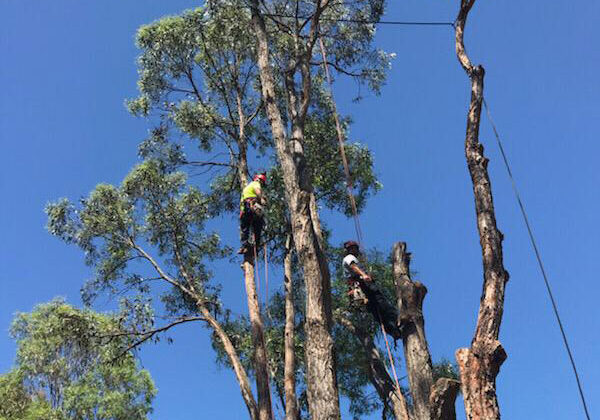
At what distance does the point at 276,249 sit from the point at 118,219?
3070mm

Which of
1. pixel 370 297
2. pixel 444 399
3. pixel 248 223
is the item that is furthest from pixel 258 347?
pixel 444 399

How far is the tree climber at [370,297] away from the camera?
6648 millimetres

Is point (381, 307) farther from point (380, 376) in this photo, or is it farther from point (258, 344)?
point (258, 344)

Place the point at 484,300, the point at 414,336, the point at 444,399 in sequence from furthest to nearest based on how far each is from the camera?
the point at 414,336, the point at 484,300, the point at 444,399

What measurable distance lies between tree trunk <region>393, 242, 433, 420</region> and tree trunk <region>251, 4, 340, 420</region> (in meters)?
0.76

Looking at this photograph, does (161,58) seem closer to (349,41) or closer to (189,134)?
(189,134)

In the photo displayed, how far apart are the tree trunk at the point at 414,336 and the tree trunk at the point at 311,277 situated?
0.76m

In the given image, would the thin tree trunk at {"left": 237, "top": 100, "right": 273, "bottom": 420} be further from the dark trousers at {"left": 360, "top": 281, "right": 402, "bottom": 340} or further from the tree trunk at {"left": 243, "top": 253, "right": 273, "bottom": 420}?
the dark trousers at {"left": 360, "top": 281, "right": 402, "bottom": 340}

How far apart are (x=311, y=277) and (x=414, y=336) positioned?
3.83 feet

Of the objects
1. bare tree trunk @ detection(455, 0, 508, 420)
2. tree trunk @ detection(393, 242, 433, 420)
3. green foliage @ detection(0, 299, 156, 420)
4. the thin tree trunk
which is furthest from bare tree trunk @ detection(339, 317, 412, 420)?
green foliage @ detection(0, 299, 156, 420)

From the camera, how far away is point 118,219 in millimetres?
10227

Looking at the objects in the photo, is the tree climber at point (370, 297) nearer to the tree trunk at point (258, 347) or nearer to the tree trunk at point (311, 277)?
the tree trunk at point (311, 277)

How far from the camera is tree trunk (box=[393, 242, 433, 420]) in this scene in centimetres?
503

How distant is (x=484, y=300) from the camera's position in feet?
13.4
